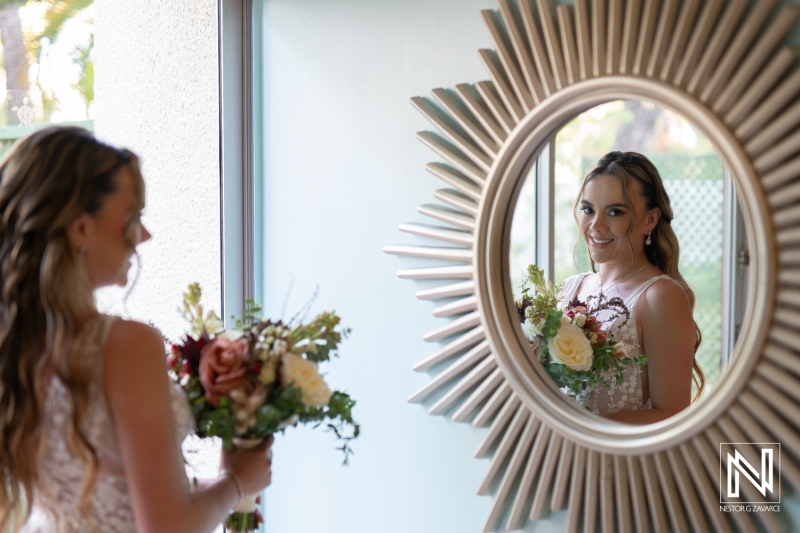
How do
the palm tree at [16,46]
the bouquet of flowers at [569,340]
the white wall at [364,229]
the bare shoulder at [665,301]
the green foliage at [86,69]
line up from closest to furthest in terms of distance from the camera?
the bare shoulder at [665,301] → the bouquet of flowers at [569,340] → the white wall at [364,229] → the palm tree at [16,46] → the green foliage at [86,69]

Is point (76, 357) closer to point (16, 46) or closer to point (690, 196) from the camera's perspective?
point (690, 196)

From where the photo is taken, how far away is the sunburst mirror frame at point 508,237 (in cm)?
107

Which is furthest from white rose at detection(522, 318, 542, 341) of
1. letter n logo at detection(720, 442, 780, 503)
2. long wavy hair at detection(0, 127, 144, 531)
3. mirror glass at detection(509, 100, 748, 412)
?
long wavy hair at detection(0, 127, 144, 531)

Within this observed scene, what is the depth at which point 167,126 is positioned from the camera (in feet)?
6.98

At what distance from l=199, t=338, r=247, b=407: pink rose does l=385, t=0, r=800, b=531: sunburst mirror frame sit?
1.33 feet

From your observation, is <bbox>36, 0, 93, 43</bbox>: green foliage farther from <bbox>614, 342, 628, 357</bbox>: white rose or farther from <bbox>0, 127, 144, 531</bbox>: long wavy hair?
<bbox>614, 342, 628, 357</bbox>: white rose

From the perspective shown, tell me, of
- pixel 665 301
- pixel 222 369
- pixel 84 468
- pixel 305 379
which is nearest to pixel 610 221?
pixel 665 301

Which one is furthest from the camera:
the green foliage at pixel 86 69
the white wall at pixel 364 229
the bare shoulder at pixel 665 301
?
the green foliage at pixel 86 69

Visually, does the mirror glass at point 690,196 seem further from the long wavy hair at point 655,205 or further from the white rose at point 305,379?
the white rose at point 305,379

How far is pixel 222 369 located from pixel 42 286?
0.90 feet

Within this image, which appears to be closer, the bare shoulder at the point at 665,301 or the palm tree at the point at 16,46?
the bare shoulder at the point at 665,301

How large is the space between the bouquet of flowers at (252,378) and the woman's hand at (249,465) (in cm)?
2

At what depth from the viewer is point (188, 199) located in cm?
207

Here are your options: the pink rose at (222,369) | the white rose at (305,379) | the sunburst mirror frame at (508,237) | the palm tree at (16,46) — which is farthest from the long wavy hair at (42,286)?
the palm tree at (16,46)
